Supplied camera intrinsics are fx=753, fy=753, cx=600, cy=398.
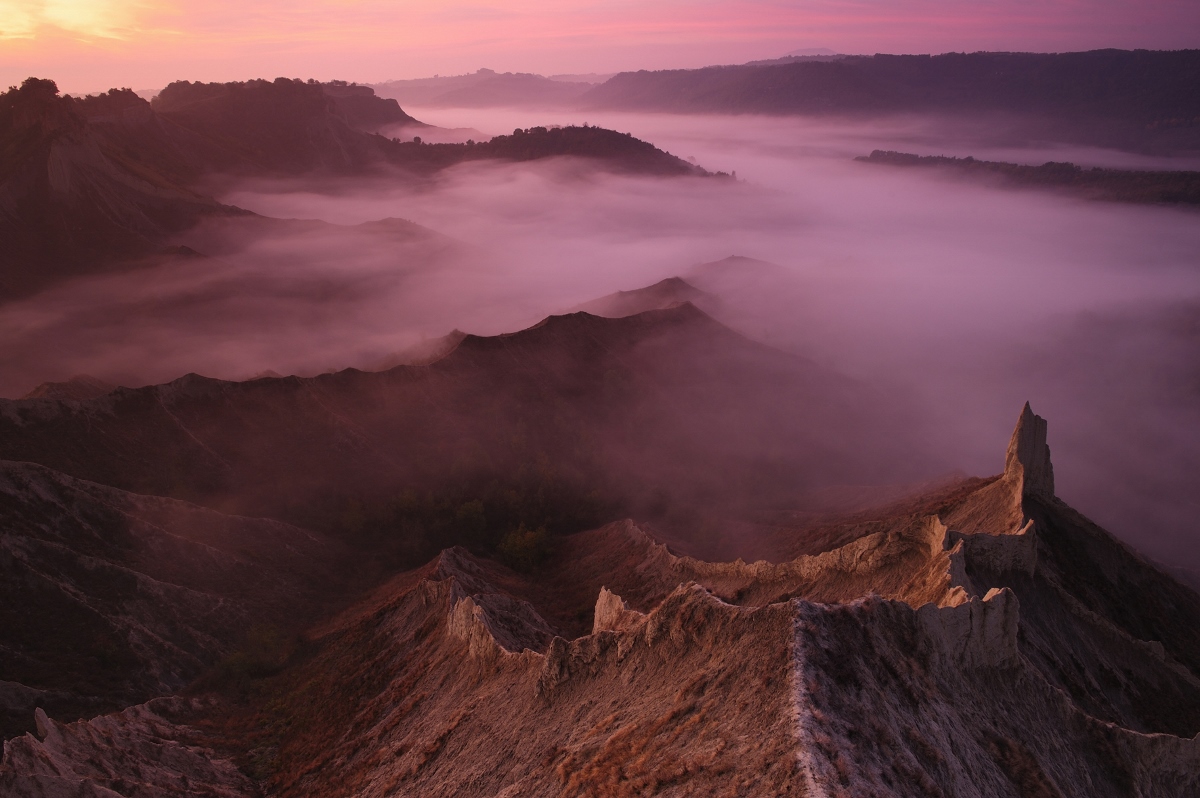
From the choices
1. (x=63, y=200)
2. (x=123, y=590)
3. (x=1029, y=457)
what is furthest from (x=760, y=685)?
(x=63, y=200)

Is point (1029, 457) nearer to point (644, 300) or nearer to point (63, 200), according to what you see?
point (644, 300)

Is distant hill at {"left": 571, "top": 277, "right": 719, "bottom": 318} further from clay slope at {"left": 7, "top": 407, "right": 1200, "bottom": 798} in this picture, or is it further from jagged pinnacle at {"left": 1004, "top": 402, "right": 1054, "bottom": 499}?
jagged pinnacle at {"left": 1004, "top": 402, "right": 1054, "bottom": 499}

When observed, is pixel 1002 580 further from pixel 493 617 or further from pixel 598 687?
pixel 493 617

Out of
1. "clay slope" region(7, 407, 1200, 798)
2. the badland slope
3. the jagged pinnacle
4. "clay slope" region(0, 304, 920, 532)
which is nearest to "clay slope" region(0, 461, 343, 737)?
"clay slope" region(7, 407, 1200, 798)

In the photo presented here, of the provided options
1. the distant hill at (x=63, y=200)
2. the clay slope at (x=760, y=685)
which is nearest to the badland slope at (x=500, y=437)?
the clay slope at (x=760, y=685)

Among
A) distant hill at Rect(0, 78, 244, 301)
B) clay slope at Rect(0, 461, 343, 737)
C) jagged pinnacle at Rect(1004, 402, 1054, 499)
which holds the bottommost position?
clay slope at Rect(0, 461, 343, 737)
